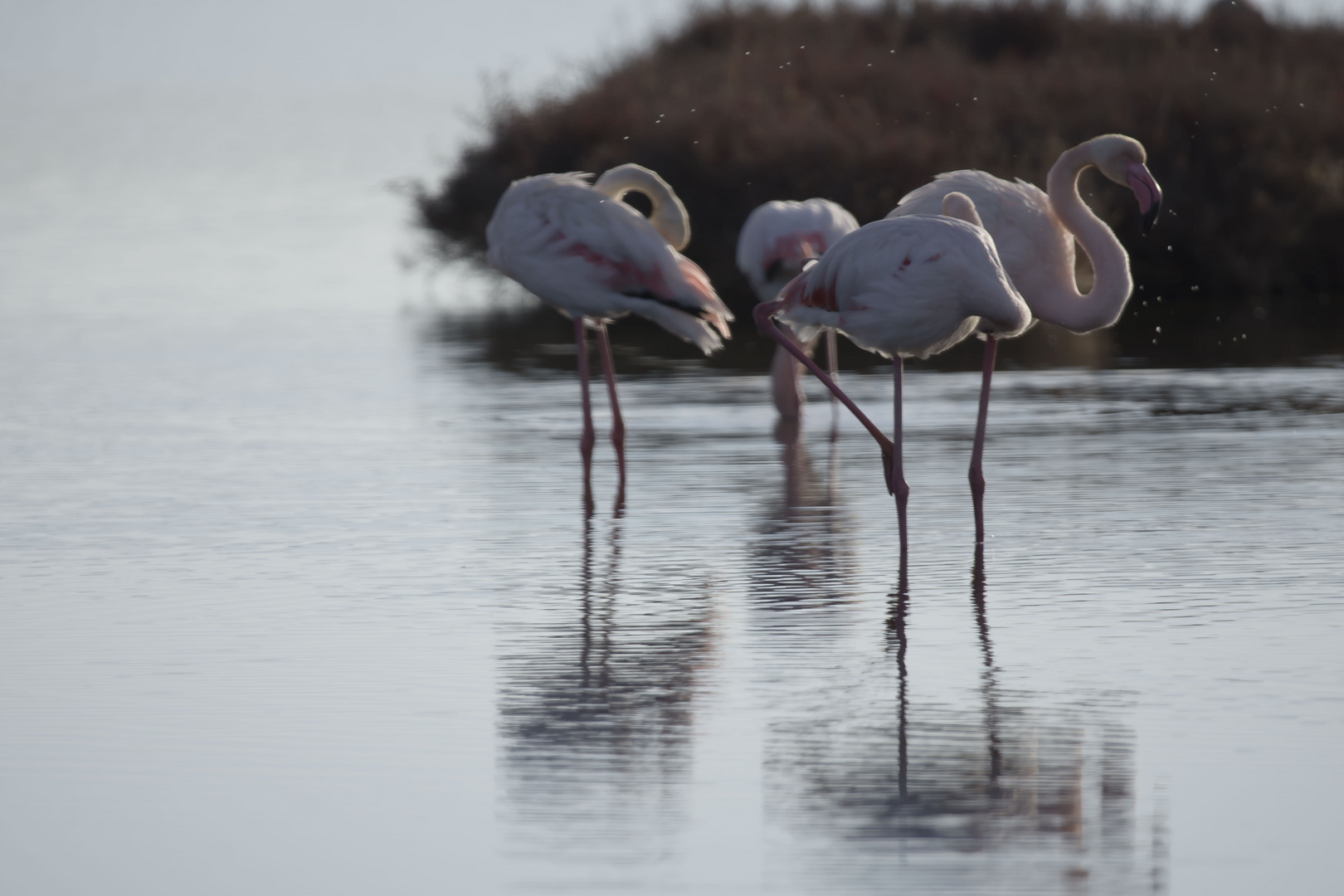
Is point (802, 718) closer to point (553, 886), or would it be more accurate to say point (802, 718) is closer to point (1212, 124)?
point (553, 886)

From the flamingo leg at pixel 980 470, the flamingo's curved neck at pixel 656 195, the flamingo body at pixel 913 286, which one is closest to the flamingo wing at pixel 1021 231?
the flamingo leg at pixel 980 470

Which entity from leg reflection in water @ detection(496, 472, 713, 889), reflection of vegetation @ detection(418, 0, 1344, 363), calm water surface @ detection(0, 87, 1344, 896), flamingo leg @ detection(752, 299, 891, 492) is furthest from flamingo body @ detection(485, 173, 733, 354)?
reflection of vegetation @ detection(418, 0, 1344, 363)

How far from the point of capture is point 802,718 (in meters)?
4.48

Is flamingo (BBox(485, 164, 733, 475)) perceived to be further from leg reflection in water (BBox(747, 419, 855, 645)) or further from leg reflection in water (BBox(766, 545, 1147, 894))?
leg reflection in water (BBox(766, 545, 1147, 894))

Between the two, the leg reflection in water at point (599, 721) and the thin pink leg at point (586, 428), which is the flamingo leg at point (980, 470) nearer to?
the leg reflection in water at point (599, 721)

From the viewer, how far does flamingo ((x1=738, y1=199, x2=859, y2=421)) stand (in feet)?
35.9

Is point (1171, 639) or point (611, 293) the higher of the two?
point (611, 293)

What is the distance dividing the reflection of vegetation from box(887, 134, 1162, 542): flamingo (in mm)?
7947

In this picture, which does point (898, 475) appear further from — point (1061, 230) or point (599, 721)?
point (599, 721)

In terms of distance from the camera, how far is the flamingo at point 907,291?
259 inches

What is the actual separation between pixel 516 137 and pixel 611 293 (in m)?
13.7

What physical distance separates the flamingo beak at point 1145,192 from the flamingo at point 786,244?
115 inches

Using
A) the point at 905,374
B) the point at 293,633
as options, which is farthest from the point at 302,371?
the point at 293,633

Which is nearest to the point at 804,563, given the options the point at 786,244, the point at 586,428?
the point at 586,428
